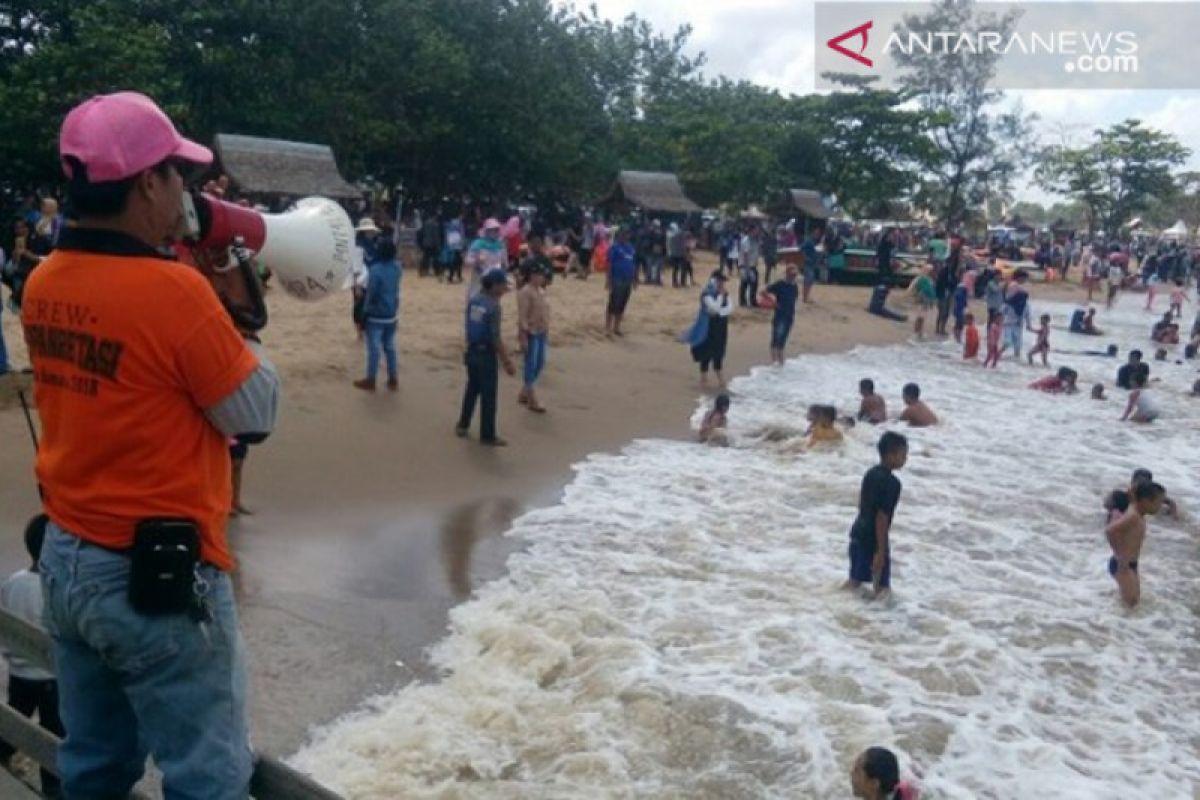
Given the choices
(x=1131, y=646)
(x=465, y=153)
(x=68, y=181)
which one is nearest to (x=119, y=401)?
(x=68, y=181)

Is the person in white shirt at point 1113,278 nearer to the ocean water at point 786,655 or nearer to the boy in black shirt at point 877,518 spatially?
the ocean water at point 786,655

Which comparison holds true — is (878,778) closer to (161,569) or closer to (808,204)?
(161,569)

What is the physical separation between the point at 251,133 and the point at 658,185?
10915mm

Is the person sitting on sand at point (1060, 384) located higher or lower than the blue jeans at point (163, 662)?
lower

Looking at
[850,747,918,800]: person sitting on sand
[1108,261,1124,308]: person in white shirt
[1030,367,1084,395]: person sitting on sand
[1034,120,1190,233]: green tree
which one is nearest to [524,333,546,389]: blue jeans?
[850,747,918,800]: person sitting on sand

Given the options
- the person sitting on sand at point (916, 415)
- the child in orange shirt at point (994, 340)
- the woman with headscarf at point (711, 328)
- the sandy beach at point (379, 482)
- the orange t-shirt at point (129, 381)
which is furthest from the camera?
the child in orange shirt at point (994, 340)

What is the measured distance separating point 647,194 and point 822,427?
18.1m

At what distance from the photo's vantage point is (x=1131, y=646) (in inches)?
279

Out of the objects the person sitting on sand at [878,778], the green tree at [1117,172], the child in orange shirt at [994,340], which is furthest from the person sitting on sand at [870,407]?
the green tree at [1117,172]

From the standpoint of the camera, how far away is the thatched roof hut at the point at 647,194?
93.7 ft

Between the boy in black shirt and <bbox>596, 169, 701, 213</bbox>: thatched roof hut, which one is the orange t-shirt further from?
<bbox>596, 169, 701, 213</bbox>: thatched roof hut

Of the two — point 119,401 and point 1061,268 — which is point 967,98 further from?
point 119,401

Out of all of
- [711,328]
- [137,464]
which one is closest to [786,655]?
[137,464]

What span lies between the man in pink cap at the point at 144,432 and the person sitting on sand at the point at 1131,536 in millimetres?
6904
